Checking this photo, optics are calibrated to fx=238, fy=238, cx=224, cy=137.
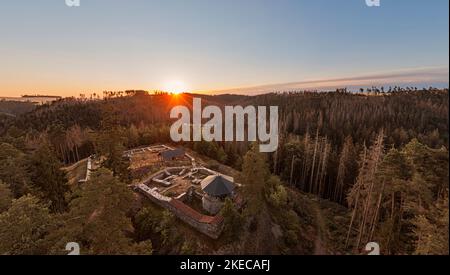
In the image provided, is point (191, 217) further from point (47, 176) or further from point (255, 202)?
point (47, 176)

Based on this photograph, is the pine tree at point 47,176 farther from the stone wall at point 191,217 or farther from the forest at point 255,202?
the stone wall at point 191,217

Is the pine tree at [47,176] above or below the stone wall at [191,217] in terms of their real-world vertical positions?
above

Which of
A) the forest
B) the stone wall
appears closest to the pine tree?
the forest

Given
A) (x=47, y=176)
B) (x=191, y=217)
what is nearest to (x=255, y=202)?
(x=191, y=217)

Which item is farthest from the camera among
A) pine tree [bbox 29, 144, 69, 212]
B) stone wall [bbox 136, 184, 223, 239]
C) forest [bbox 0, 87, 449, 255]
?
pine tree [bbox 29, 144, 69, 212]

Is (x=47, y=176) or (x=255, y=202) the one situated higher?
(x=47, y=176)

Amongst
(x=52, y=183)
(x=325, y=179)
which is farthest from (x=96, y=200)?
(x=325, y=179)

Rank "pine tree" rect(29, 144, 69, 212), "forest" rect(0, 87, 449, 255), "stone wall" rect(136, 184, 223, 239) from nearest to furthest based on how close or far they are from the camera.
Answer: "forest" rect(0, 87, 449, 255) < "stone wall" rect(136, 184, 223, 239) < "pine tree" rect(29, 144, 69, 212)

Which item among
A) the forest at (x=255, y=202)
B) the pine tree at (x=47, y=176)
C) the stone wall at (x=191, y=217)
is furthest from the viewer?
the pine tree at (x=47, y=176)

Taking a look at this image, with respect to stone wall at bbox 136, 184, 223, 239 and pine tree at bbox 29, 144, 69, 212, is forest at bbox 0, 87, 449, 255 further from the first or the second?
stone wall at bbox 136, 184, 223, 239

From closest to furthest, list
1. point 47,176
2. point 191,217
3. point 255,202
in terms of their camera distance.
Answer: point 255,202 < point 47,176 < point 191,217

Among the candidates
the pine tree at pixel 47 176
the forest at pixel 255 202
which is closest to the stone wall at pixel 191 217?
the forest at pixel 255 202
